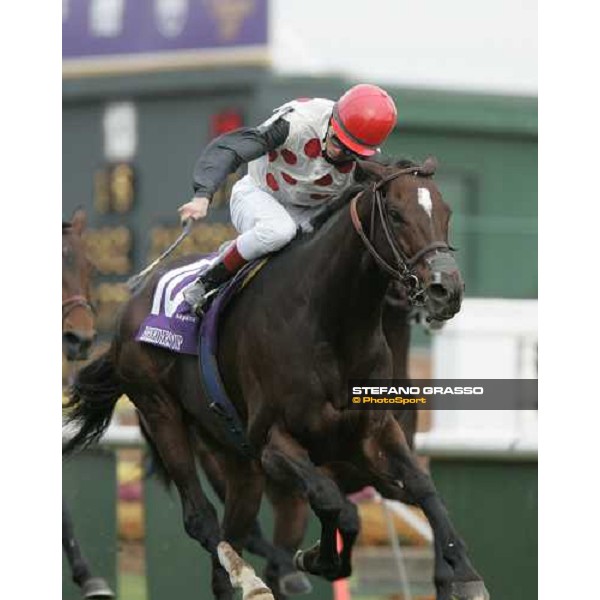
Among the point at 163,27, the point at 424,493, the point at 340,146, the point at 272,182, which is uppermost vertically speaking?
the point at 163,27

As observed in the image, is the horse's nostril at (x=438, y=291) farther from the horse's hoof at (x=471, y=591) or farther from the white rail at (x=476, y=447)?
the white rail at (x=476, y=447)

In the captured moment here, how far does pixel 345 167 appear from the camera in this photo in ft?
18.6

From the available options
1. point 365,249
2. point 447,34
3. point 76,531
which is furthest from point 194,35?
point 365,249

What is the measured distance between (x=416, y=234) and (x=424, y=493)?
0.88 meters

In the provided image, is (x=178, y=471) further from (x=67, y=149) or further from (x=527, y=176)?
(x=527, y=176)

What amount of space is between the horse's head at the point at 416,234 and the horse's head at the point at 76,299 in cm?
219

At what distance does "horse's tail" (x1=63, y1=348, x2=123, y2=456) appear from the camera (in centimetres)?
672

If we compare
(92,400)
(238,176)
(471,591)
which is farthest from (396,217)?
(238,176)

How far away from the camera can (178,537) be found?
23.0 feet

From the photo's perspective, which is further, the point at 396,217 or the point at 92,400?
the point at 92,400

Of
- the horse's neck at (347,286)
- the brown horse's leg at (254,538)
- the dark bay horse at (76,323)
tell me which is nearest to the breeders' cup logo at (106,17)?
the dark bay horse at (76,323)

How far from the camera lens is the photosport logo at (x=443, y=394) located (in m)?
5.34

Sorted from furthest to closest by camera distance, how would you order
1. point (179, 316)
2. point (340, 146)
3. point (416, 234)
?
point (179, 316) → point (340, 146) → point (416, 234)

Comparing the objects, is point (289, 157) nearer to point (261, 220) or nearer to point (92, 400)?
point (261, 220)
